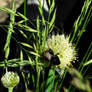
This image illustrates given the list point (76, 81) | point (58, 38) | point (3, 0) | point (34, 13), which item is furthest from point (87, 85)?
point (3, 0)

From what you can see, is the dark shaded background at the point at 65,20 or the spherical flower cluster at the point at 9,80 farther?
the dark shaded background at the point at 65,20

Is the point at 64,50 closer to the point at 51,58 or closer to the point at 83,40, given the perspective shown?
the point at 51,58

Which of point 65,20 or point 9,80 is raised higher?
point 65,20

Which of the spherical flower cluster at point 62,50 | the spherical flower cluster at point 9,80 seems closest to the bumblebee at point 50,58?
the spherical flower cluster at point 62,50

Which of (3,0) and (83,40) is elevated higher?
(3,0)

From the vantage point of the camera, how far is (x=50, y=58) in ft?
2.32

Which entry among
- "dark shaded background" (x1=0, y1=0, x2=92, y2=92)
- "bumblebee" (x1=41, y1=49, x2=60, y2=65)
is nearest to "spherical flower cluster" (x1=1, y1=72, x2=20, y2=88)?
"bumblebee" (x1=41, y1=49, x2=60, y2=65)

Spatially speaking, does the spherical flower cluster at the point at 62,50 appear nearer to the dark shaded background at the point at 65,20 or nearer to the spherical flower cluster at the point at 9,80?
the spherical flower cluster at the point at 9,80

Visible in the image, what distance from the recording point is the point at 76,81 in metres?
0.22

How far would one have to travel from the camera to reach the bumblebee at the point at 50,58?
Result: 2.31 feet

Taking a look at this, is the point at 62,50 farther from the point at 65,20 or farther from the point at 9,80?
the point at 65,20

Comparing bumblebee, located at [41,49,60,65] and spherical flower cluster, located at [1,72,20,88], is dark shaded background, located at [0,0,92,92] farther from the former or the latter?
spherical flower cluster, located at [1,72,20,88]

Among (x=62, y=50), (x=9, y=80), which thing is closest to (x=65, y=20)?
(x=62, y=50)

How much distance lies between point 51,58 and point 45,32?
11 centimetres
